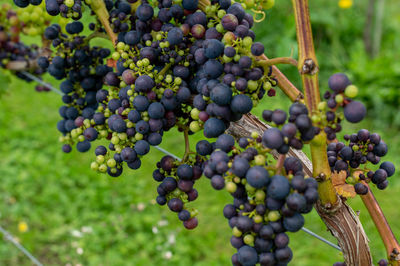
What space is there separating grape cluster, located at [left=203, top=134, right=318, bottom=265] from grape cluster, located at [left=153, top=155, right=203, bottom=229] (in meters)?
0.12

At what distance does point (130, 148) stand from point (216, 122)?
7.7 inches

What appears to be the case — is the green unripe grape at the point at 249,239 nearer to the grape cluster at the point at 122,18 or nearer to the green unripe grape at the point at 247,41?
the green unripe grape at the point at 247,41

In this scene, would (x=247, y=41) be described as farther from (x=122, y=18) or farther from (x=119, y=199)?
(x=119, y=199)

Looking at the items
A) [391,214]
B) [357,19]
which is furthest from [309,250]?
[357,19]

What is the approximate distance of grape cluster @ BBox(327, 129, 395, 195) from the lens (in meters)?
0.78

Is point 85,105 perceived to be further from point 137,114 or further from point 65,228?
point 65,228

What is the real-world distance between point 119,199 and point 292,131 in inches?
98.3

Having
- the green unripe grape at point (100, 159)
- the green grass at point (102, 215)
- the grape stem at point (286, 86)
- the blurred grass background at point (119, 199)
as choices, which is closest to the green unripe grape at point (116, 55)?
the green unripe grape at point (100, 159)

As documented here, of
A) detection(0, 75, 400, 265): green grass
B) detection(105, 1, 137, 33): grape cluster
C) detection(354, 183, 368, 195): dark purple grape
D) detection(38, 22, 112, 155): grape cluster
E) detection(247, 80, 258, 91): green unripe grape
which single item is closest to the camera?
detection(247, 80, 258, 91): green unripe grape

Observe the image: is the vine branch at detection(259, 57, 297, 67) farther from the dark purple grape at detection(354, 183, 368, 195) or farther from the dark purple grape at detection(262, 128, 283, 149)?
the dark purple grape at detection(354, 183, 368, 195)

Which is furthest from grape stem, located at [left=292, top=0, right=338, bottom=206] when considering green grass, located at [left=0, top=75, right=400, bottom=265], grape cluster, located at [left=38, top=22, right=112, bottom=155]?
green grass, located at [left=0, top=75, right=400, bottom=265]

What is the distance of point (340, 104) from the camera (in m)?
0.60

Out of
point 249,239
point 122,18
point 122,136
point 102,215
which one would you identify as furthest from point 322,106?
point 102,215

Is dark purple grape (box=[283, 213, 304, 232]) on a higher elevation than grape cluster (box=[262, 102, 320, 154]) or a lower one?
lower
